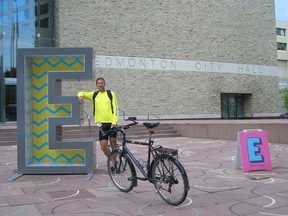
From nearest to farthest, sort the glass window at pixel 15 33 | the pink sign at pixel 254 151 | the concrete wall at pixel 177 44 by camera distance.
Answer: the pink sign at pixel 254 151 < the glass window at pixel 15 33 < the concrete wall at pixel 177 44

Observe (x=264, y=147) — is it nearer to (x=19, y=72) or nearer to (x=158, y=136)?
(x=19, y=72)

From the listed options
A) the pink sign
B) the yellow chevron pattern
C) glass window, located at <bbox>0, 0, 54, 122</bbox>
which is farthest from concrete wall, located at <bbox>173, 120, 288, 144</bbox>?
glass window, located at <bbox>0, 0, 54, 122</bbox>

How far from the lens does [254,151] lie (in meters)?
8.35

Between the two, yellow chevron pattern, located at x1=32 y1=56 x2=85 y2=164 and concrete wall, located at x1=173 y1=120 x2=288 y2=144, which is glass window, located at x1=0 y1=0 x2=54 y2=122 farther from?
yellow chevron pattern, located at x1=32 y1=56 x2=85 y2=164

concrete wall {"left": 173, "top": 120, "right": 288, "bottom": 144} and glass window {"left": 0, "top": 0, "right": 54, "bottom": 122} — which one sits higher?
glass window {"left": 0, "top": 0, "right": 54, "bottom": 122}

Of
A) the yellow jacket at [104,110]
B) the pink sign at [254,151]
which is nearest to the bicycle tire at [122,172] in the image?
the yellow jacket at [104,110]

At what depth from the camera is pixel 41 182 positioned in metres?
7.55

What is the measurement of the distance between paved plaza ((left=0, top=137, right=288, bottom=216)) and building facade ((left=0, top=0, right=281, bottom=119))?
18.2 meters

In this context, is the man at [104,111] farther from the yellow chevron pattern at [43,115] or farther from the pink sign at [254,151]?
the pink sign at [254,151]

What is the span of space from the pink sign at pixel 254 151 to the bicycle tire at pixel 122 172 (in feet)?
9.92

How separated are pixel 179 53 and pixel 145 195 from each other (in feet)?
87.2

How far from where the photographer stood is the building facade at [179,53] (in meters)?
28.4

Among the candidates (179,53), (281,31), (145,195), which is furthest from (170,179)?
(281,31)

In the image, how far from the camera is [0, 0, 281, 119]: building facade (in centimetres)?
2836
